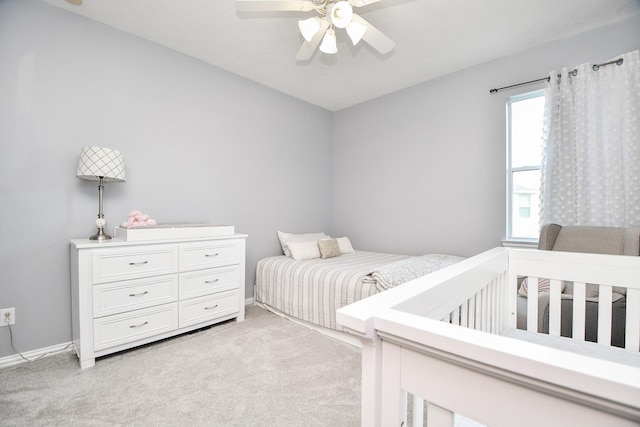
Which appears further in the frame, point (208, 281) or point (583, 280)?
point (208, 281)

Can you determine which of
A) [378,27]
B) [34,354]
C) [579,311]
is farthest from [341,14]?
[34,354]

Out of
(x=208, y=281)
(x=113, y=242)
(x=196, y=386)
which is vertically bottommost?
(x=196, y=386)

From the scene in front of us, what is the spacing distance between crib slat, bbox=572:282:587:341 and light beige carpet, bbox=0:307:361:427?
3.54 feet

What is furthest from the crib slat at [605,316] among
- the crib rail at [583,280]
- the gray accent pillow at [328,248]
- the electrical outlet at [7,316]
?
the electrical outlet at [7,316]

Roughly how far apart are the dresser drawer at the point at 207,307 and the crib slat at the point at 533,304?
2.18 m

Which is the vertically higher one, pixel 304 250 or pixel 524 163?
pixel 524 163

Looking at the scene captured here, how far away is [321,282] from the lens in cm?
250

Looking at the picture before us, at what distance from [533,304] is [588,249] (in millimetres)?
1013

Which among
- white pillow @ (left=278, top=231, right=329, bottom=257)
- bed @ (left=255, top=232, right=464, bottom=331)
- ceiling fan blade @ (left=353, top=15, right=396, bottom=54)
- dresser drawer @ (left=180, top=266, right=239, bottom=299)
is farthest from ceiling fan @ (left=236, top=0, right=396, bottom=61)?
white pillow @ (left=278, top=231, right=329, bottom=257)

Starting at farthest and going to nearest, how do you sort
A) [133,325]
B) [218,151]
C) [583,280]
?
[218,151]
[133,325]
[583,280]

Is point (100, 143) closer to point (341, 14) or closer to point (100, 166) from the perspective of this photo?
point (100, 166)

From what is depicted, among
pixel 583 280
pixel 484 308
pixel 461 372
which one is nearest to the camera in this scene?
pixel 461 372

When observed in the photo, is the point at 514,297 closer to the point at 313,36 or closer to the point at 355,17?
the point at 355,17

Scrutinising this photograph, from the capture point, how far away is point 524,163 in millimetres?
2727
